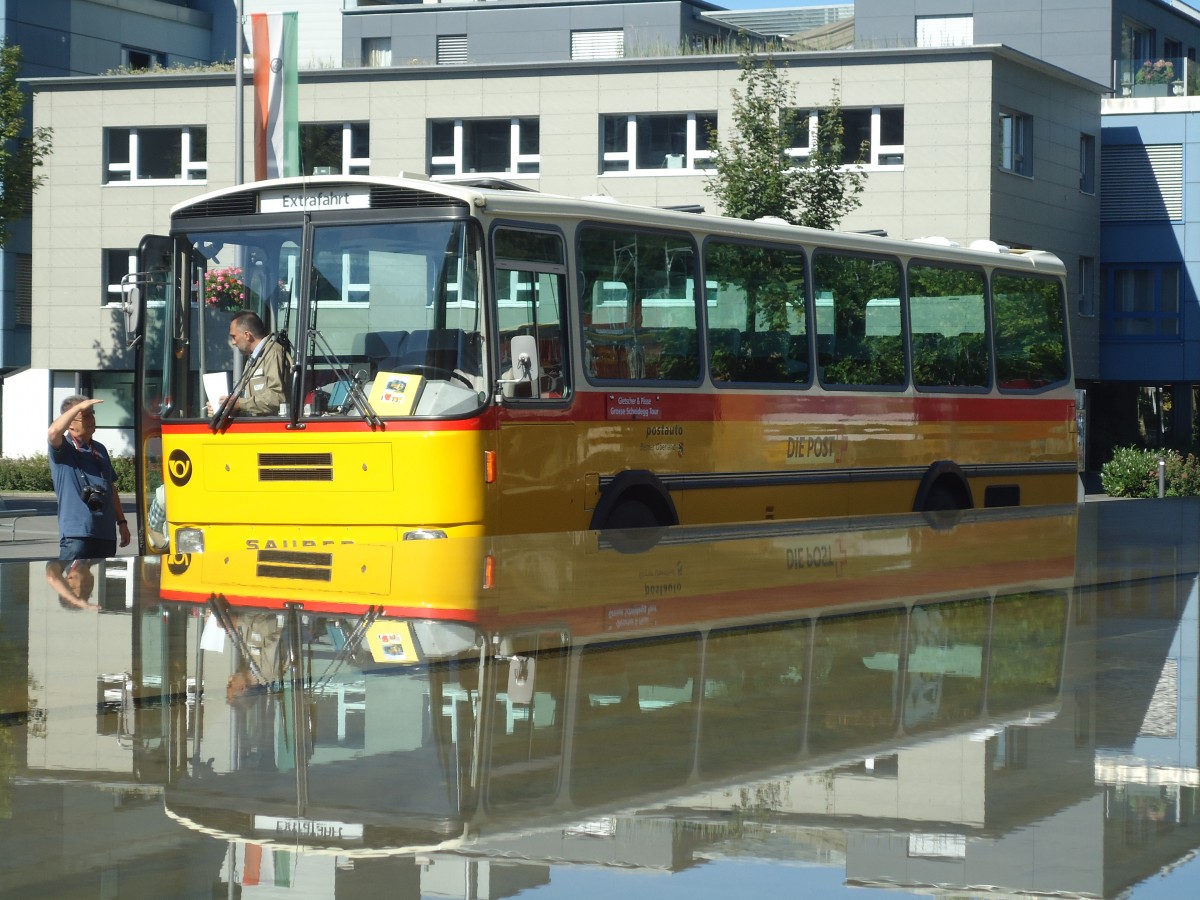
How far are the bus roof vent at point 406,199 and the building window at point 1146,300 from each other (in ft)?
135

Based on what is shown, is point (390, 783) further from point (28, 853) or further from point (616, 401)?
point (616, 401)

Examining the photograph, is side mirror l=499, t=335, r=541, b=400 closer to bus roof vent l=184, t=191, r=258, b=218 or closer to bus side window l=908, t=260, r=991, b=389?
bus roof vent l=184, t=191, r=258, b=218

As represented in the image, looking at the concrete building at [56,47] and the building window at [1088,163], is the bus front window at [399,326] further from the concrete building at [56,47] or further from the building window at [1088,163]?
the concrete building at [56,47]

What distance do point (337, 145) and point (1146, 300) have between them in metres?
22.8

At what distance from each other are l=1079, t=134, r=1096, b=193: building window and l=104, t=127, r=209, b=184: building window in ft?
77.5

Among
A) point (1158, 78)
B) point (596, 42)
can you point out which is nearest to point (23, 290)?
point (596, 42)

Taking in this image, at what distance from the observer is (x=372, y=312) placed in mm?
12781

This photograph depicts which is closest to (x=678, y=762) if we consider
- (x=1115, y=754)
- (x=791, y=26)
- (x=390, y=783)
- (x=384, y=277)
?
(x=390, y=783)

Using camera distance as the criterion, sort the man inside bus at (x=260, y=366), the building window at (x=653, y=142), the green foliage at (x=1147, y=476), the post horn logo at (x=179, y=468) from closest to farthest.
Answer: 1. the man inside bus at (x=260, y=366)
2. the post horn logo at (x=179, y=468)
3. the green foliage at (x=1147, y=476)
4. the building window at (x=653, y=142)

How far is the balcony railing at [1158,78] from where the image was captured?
50.8 m

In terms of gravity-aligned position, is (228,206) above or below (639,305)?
above

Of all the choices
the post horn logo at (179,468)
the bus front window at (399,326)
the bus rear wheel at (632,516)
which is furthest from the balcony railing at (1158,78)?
the post horn logo at (179,468)

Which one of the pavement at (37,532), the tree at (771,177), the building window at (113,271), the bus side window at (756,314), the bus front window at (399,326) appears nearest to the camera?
the bus front window at (399,326)

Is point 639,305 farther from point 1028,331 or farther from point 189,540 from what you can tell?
point 1028,331
